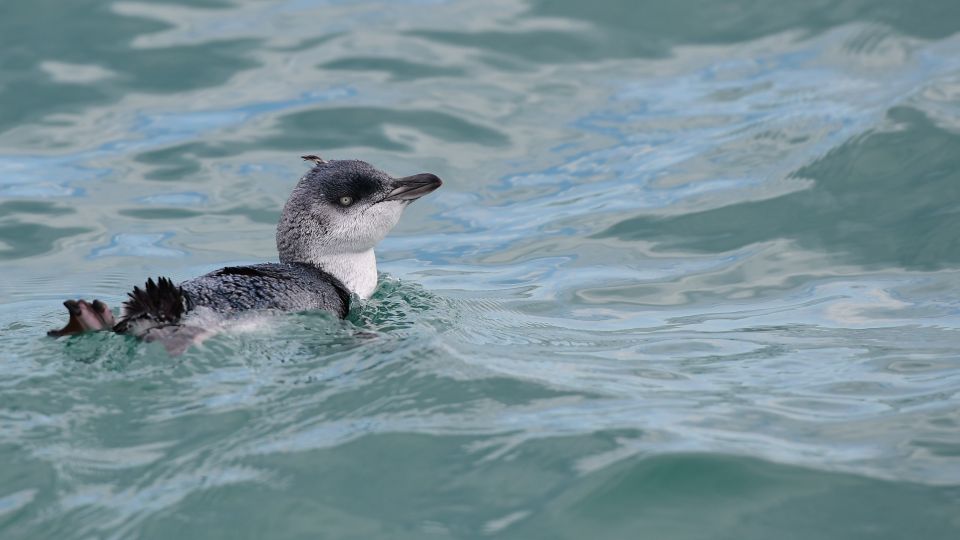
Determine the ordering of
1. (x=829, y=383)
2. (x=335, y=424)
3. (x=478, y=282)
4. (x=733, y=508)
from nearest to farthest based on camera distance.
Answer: (x=733, y=508) → (x=335, y=424) → (x=829, y=383) → (x=478, y=282)

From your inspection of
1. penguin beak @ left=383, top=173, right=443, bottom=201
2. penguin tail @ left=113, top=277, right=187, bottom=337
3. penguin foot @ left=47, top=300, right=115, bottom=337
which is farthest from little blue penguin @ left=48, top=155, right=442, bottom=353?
penguin foot @ left=47, top=300, right=115, bottom=337

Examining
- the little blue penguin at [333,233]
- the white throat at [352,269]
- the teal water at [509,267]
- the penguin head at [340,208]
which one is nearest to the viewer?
the teal water at [509,267]

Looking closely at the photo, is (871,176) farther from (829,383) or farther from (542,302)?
(829,383)

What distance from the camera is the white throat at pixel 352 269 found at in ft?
26.1

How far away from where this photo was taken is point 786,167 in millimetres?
10695

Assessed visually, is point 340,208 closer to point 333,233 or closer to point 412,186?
point 333,233

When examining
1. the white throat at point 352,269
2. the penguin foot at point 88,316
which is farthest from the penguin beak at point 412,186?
the penguin foot at point 88,316

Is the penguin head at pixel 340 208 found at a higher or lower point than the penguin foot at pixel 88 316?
higher

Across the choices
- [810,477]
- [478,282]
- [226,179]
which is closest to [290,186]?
[226,179]

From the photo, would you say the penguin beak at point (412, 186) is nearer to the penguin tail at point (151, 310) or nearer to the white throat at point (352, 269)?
the white throat at point (352, 269)

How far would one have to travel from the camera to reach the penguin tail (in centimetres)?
633

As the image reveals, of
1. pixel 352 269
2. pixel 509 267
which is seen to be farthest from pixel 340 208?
pixel 509 267

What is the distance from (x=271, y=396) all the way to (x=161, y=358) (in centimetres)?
68

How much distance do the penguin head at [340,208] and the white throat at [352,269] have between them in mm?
28
